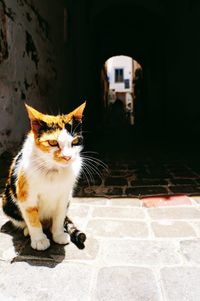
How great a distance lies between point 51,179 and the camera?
185 centimetres

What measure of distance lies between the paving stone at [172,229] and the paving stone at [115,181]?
1459 millimetres

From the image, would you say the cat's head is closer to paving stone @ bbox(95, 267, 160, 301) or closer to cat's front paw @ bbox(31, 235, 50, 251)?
cat's front paw @ bbox(31, 235, 50, 251)

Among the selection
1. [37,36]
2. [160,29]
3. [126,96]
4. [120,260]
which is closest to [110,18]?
[160,29]

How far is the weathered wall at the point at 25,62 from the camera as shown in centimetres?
421

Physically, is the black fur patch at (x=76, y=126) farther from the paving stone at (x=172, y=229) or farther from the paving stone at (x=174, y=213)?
the paving stone at (x=174, y=213)

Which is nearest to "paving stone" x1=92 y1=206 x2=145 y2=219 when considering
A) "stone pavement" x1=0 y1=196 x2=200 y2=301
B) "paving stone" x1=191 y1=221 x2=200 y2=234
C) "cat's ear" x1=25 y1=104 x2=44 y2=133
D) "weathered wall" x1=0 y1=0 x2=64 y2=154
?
"stone pavement" x1=0 y1=196 x2=200 y2=301

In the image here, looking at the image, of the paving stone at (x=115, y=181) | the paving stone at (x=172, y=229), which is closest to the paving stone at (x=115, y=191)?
the paving stone at (x=115, y=181)

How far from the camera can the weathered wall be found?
4207 mm

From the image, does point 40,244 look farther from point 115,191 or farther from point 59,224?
point 115,191

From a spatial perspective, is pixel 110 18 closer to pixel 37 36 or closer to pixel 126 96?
pixel 37 36

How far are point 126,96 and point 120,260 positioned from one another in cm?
4036

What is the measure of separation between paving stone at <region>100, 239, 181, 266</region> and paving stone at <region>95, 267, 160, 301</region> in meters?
0.10

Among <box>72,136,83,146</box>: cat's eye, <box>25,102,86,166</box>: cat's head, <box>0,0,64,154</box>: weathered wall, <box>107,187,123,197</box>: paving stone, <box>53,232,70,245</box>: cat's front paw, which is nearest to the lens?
<box>25,102,86,166</box>: cat's head

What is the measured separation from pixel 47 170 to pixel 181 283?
1.03 meters
